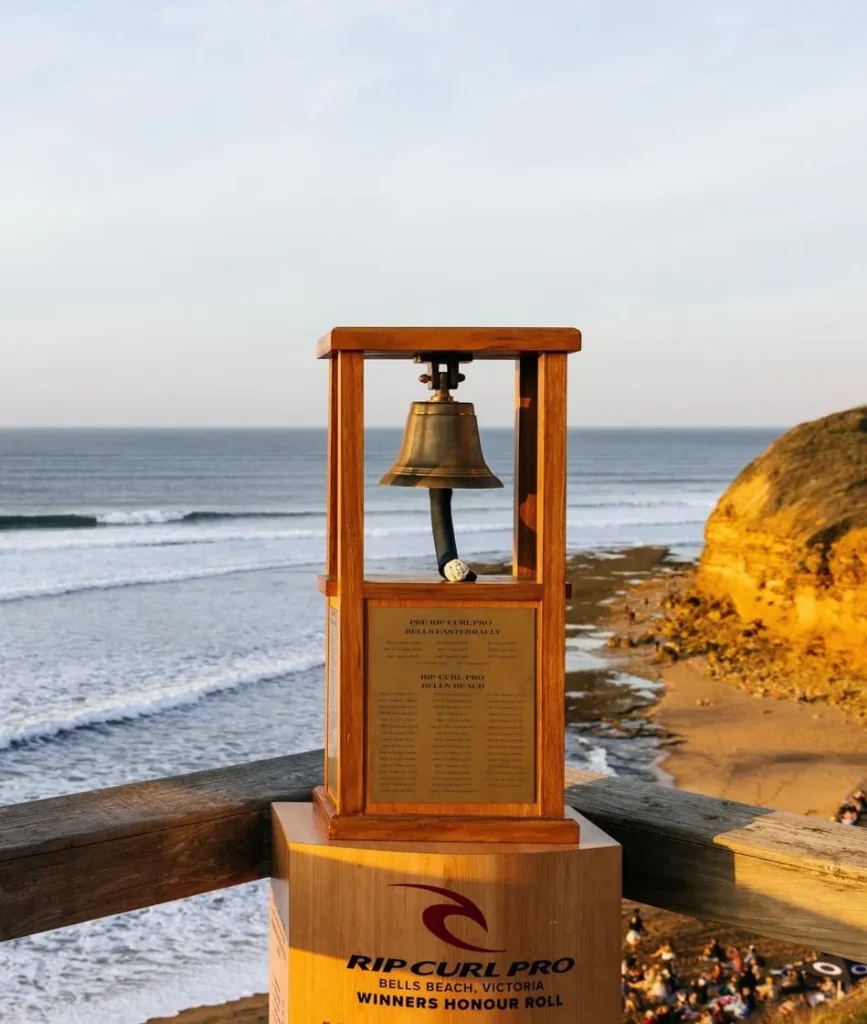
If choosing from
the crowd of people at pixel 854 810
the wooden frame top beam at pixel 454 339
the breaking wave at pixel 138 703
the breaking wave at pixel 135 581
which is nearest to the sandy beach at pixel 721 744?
the crowd of people at pixel 854 810

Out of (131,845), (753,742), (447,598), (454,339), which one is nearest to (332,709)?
(447,598)

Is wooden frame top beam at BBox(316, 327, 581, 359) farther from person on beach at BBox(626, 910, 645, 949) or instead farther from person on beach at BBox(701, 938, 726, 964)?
person on beach at BBox(626, 910, 645, 949)

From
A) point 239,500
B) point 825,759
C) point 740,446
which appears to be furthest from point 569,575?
point 740,446

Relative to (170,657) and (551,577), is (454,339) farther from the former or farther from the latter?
(170,657)

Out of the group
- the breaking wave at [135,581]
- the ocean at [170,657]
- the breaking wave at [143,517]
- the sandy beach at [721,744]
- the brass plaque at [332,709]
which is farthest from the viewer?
the breaking wave at [143,517]

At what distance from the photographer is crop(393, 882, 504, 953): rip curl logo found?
2670 millimetres

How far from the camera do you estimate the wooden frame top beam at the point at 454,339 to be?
115 inches

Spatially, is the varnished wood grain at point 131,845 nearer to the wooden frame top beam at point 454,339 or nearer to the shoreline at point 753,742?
the wooden frame top beam at point 454,339

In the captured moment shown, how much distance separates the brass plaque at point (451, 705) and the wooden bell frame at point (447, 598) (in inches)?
1.0

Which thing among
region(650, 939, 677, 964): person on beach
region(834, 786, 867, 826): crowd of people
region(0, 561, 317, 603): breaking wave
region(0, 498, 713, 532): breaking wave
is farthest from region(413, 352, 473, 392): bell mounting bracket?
region(0, 498, 713, 532): breaking wave

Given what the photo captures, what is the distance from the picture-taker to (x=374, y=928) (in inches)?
106

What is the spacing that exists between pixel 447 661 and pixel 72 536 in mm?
42427

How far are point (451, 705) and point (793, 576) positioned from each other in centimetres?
1645

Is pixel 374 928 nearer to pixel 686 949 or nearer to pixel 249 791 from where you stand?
pixel 249 791
